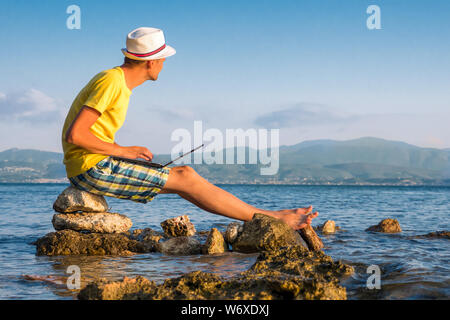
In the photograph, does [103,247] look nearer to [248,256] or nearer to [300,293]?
[248,256]

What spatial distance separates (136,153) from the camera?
4.77 metres

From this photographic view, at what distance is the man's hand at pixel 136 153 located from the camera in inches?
185

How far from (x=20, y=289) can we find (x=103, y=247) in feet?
7.75

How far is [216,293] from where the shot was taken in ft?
10.3

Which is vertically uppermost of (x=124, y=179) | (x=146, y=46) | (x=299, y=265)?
(x=146, y=46)

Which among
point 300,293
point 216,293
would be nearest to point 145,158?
point 216,293

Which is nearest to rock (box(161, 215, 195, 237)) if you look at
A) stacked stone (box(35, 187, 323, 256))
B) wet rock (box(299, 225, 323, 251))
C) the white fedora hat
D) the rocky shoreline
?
the rocky shoreline

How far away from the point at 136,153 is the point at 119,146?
0.66 feet

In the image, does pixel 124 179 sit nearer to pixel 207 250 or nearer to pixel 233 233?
pixel 207 250

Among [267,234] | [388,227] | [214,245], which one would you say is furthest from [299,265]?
[388,227]

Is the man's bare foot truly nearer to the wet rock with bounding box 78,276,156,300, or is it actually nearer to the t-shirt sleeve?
the t-shirt sleeve

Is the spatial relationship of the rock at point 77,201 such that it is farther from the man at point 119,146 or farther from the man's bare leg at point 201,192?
the man's bare leg at point 201,192

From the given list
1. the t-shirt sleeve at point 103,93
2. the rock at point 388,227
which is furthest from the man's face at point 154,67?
the rock at point 388,227
